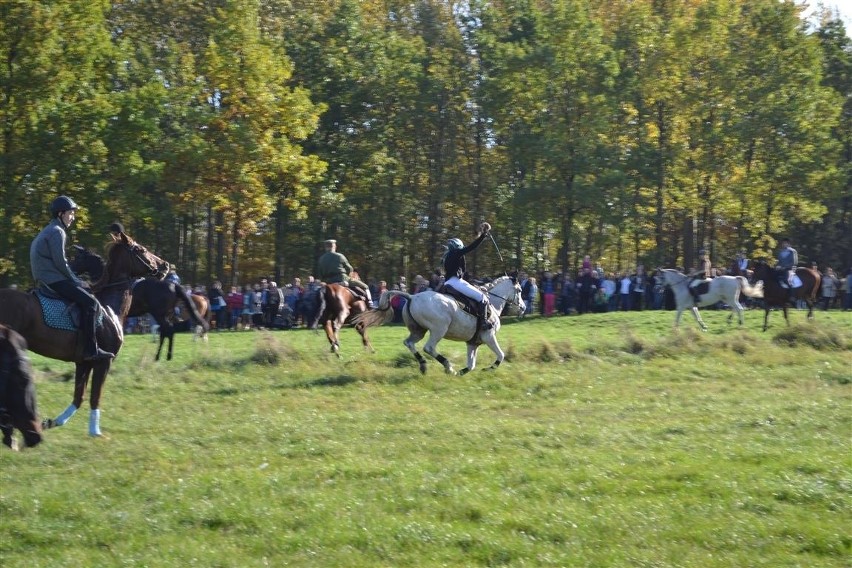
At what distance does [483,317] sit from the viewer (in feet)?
68.7

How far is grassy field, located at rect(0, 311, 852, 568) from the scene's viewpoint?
1031 cm

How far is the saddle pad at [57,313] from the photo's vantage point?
48.2ft

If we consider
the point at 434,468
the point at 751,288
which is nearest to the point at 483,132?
the point at 751,288

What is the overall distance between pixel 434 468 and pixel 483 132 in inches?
1411

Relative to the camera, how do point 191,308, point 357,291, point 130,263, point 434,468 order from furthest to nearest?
point 357,291 < point 191,308 < point 130,263 < point 434,468

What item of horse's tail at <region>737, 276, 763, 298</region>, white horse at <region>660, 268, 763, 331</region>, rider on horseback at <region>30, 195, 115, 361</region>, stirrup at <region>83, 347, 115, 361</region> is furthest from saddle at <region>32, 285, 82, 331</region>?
horse's tail at <region>737, 276, 763, 298</region>

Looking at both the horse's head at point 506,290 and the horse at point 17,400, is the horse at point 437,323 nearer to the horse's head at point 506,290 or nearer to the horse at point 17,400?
the horse's head at point 506,290

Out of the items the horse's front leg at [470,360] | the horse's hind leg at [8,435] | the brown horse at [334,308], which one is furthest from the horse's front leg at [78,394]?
the brown horse at [334,308]

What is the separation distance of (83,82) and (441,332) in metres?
20.3

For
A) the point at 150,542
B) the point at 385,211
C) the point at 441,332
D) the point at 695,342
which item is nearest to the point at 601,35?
the point at 385,211

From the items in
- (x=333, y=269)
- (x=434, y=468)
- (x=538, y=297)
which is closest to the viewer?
(x=434, y=468)

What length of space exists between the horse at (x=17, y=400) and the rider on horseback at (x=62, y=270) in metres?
3.51

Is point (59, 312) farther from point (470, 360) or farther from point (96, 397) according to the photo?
point (470, 360)

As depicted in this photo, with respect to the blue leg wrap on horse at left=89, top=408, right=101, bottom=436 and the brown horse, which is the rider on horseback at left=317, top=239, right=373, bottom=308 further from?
the blue leg wrap on horse at left=89, top=408, right=101, bottom=436
